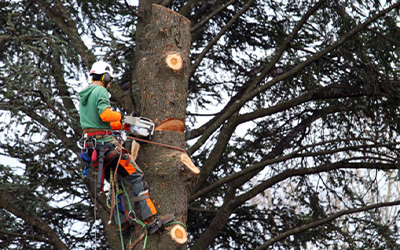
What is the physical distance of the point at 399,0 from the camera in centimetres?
818

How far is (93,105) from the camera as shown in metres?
5.39

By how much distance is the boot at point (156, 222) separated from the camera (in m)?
5.04

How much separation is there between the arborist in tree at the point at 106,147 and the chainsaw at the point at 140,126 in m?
0.11

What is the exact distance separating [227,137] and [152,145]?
333 cm

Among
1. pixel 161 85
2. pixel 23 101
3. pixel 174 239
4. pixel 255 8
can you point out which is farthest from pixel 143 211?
pixel 255 8

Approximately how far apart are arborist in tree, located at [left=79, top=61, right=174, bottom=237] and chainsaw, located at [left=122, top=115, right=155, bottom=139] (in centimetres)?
11

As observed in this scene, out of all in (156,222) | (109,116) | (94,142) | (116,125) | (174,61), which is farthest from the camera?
(174,61)

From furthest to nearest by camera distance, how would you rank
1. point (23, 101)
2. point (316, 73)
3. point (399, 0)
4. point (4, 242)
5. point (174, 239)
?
point (316, 73), point (4, 242), point (399, 0), point (23, 101), point (174, 239)

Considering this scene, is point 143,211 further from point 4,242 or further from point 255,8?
point 255,8

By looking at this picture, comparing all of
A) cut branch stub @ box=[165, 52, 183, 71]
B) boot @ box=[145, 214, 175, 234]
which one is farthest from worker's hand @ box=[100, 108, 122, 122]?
boot @ box=[145, 214, 175, 234]

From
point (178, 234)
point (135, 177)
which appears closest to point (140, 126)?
point (135, 177)

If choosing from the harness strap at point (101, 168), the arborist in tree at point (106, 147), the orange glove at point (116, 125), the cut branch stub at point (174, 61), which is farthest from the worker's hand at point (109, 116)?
the cut branch stub at point (174, 61)

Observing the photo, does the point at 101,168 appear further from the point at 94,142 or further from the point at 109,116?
the point at 109,116

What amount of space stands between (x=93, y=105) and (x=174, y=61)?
89cm
